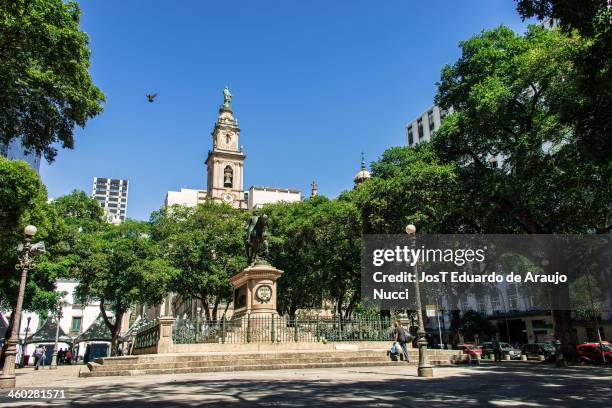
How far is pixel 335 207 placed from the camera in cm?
4081

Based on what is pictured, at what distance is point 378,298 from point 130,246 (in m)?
20.2

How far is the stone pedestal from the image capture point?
20.8 metres

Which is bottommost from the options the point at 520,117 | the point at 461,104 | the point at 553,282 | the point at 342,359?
the point at 342,359

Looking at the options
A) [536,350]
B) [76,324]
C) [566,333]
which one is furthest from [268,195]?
[566,333]

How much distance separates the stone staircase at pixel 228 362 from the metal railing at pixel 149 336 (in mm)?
1985

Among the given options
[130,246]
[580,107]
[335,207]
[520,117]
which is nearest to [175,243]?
[130,246]

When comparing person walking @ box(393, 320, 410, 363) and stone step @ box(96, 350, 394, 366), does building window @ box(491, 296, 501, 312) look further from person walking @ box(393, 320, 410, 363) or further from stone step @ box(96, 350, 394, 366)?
stone step @ box(96, 350, 394, 366)

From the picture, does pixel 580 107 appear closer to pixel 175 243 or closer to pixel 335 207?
pixel 335 207

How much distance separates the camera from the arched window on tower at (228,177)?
3083 inches

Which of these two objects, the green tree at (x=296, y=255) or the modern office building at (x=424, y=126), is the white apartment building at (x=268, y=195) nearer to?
the modern office building at (x=424, y=126)

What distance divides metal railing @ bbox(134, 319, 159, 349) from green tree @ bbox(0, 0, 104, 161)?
8.01m

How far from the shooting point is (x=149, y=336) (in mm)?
20922

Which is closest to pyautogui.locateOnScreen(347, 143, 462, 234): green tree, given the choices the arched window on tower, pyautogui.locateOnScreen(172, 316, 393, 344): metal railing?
pyautogui.locateOnScreen(172, 316, 393, 344): metal railing

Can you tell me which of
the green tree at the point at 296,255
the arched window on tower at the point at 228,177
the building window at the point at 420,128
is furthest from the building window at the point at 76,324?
the building window at the point at 420,128
